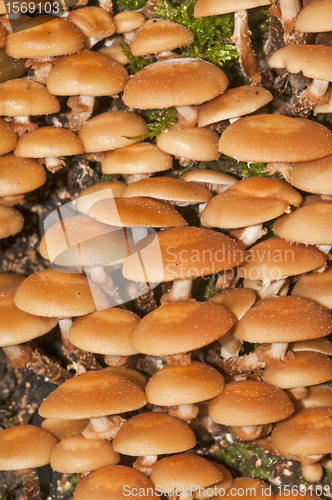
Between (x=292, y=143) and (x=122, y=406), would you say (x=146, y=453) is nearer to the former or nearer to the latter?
(x=122, y=406)

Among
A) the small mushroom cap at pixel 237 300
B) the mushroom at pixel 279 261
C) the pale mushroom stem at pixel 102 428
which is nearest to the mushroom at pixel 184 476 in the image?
the pale mushroom stem at pixel 102 428

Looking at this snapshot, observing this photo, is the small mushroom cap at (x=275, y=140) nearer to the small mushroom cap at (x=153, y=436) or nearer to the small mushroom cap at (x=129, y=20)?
the small mushroom cap at (x=129, y=20)

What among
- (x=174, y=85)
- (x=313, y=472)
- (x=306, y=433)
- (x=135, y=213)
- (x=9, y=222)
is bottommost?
(x=313, y=472)

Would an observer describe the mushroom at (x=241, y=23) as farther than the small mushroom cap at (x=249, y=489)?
No

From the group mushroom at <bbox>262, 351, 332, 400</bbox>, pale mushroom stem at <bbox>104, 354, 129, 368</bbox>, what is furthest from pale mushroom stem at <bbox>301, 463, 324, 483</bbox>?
pale mushroom stem at <bbox>104, 354, 129, 368</bbox>

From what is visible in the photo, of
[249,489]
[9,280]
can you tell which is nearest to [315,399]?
[249,489]

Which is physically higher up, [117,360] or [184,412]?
[117,360]

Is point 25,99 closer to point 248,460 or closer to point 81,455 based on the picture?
point 81,455
